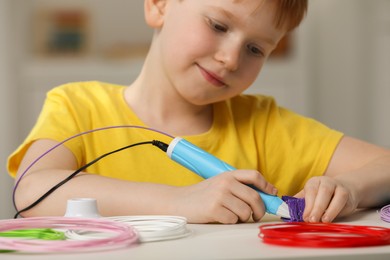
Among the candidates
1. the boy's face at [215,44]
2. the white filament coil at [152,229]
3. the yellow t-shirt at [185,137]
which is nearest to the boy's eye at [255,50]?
the boy's face at [215,44]

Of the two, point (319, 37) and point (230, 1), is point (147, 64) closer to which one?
point (230, 1)

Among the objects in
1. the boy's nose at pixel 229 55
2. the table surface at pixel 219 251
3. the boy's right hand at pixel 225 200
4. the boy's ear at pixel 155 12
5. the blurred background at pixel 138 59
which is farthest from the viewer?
the blurred background at pixel 138 59

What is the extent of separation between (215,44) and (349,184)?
0.95 feet

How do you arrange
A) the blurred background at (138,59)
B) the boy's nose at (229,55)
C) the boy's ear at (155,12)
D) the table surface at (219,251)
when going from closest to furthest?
the table surface at (219,251) < the boy's nose at (229,55) < the boy's ear at (155,12) < the blurred background at (138,59)

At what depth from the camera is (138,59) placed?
2977mm

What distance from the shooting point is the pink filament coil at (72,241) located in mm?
502

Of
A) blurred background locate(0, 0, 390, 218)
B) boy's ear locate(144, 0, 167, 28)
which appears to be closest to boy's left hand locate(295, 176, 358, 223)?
boy's ear locate(144, 0, 167, 28)

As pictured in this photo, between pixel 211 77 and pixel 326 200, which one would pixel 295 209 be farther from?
pixel 211 77

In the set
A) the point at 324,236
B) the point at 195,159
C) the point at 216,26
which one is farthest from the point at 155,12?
the point at 324,236

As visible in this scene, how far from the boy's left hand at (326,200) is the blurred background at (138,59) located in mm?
2072

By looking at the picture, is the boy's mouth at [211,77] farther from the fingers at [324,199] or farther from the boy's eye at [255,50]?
the fingers at [324,199]

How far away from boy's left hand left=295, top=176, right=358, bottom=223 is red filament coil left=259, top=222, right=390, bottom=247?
A: 0.29 ft

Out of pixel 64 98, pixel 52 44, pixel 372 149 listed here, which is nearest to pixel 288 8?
pixel 372 149

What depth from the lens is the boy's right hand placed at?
2.27 feet
